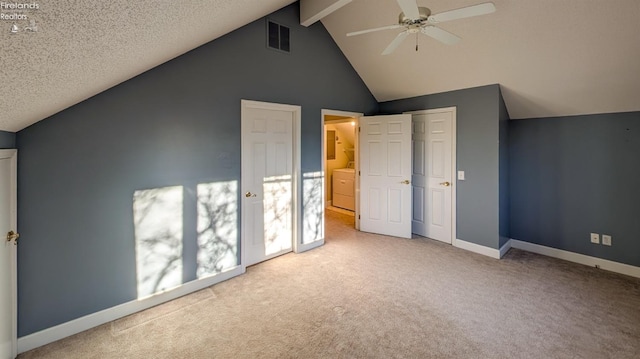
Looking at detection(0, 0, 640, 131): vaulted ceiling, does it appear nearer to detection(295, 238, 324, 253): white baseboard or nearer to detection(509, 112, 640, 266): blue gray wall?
detection(509, 112, 640, 266): blue gray wall

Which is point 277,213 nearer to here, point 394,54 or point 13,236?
point 13,236

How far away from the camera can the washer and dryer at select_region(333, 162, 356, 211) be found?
6705mm

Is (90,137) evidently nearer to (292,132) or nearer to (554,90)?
(292,132)

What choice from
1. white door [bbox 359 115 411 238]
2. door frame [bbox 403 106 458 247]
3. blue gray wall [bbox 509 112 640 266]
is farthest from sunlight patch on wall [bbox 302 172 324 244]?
blue gray wall [bbox 509 112 640 266]

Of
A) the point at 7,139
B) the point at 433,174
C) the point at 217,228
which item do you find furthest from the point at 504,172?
the point at 7,139

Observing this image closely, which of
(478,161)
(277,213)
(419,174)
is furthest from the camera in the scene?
(419,174)

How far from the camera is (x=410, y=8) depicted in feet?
6.92

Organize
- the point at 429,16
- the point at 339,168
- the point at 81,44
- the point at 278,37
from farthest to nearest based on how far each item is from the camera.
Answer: the point at 339,168
the point at 278,37
the point at 429,16
the point at 81,44

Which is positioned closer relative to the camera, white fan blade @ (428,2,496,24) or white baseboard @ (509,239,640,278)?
white fan blade @ (428,2,496,24)

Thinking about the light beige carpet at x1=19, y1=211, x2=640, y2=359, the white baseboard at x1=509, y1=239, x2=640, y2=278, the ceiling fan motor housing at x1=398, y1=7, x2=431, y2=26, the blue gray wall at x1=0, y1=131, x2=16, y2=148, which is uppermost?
the ceiling fan motor housing at x1=398, y1=7, x2=431, y2=26

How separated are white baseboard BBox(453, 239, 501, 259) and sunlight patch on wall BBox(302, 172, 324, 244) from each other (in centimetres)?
203

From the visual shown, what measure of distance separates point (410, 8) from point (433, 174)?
2.99 meters

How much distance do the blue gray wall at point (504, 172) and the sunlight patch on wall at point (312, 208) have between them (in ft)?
8.12

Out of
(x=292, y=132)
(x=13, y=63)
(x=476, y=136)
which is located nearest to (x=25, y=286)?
(x=13, y=63)
